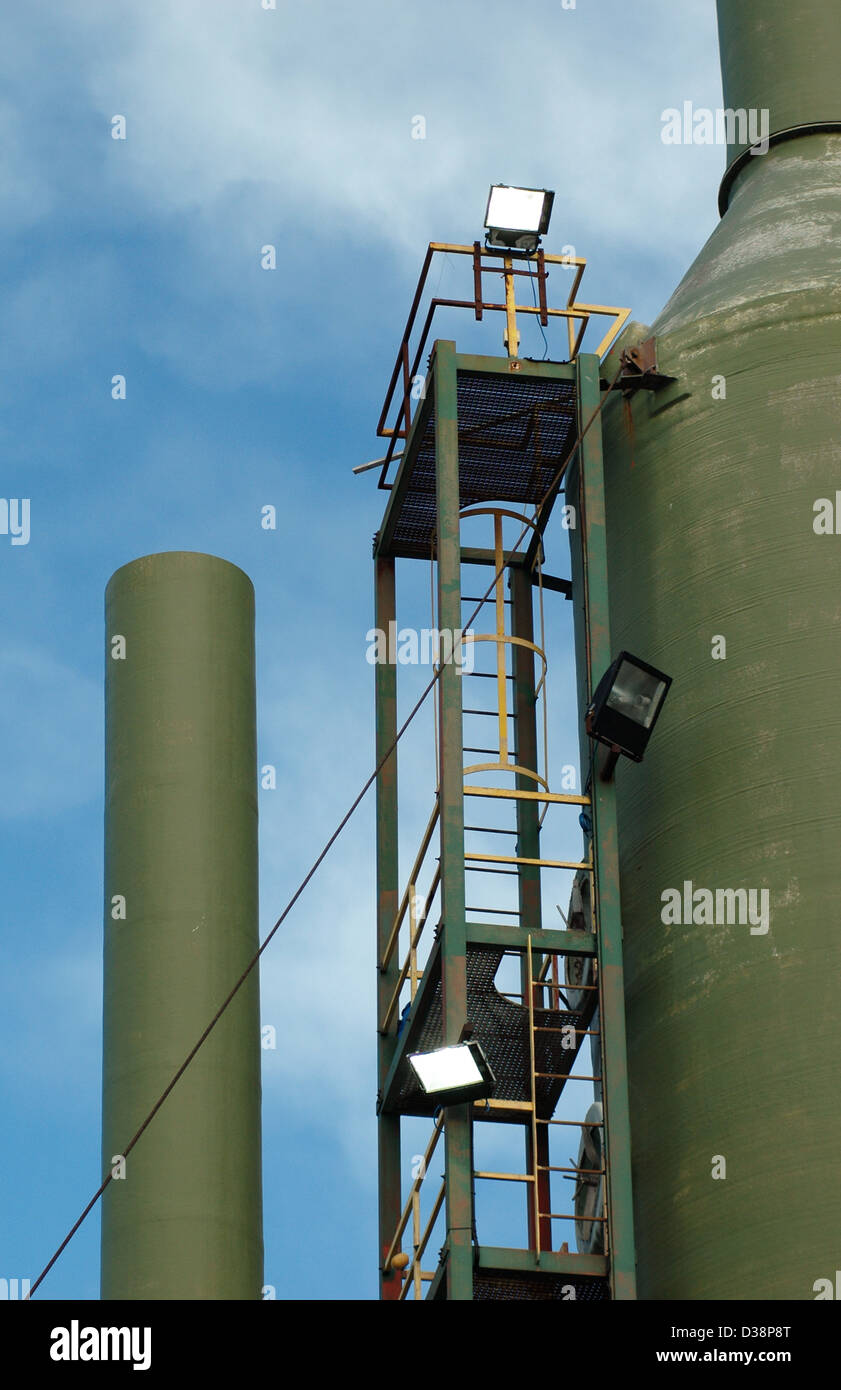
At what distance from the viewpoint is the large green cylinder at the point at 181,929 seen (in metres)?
27.4

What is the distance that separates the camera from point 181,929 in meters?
28.3

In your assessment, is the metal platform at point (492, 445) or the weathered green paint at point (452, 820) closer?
the weathered green paint at point (452, 820)

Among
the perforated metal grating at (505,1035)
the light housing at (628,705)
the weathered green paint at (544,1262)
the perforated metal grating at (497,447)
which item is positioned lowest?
the weathered green paint at (544,1262)

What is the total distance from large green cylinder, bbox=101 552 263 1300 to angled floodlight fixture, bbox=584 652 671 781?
432cm

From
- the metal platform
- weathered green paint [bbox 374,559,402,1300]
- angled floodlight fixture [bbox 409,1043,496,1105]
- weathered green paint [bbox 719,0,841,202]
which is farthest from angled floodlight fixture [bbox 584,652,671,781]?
weathered green paint [bbox 719,0,841,202]

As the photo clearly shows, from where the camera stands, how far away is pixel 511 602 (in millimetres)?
32594

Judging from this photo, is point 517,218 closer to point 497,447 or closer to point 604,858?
point 497,447

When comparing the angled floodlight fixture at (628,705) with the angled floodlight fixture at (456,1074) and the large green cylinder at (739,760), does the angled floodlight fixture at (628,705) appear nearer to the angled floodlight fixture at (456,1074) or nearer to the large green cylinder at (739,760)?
the large green cylinder at (739,760)

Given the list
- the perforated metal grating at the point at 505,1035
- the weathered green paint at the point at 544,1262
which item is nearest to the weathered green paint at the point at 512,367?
the perforated metal grating at the point at 505,1035

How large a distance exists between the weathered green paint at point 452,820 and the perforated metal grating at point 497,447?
90 centimetres

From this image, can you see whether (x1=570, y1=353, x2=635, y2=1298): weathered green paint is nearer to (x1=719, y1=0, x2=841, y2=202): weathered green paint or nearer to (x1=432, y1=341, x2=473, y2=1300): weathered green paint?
(x1=432, y1=341, x2=473, y2=1300): weathered green paint

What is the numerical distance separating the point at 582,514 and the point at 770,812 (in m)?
3.88

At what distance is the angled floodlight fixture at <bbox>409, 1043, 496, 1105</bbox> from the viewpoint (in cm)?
2527

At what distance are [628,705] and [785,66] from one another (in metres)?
8.81
